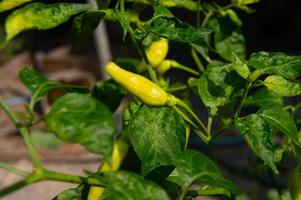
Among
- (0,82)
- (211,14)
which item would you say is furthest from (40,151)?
(211,14)

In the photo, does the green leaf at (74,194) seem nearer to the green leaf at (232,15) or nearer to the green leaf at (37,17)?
the green leaf at (37,17)

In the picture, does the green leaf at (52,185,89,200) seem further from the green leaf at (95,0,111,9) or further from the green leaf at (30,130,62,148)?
the green leaf at (30,130,62,148)

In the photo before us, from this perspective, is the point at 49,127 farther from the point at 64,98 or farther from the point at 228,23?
the point at 228,23

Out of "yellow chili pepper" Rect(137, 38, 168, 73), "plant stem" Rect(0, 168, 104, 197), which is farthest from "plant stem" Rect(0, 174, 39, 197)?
"yellow chili pepper" Rect(137, 38, 168, 73)

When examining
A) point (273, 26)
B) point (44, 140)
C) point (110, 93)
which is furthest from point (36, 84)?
point (273, 26)

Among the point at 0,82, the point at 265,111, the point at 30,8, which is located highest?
the point at 30,8

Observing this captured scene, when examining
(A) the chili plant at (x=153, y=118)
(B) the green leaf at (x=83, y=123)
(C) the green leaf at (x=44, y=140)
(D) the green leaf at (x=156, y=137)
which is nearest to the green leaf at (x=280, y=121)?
(A) the chili plant at (x=153, y=118)
